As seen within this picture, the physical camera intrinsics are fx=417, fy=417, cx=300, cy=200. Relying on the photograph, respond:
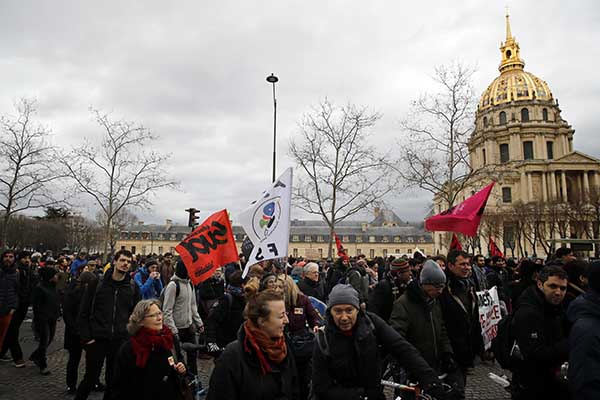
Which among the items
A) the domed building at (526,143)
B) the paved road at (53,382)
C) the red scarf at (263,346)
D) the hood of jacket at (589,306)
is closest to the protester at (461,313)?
the hood of jacket at (589,306)

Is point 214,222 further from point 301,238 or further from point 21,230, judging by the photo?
point 301,238

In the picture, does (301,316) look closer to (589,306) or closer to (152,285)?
(589,306)

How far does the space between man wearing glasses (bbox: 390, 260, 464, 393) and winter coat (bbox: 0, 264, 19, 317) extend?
7.01 m

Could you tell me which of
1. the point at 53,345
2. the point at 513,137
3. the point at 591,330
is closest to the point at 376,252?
the point at 513,137

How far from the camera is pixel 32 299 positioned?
830cm

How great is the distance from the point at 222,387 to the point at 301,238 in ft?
312

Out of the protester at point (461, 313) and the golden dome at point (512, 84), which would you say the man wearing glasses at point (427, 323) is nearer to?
the protester at point (461, 313)

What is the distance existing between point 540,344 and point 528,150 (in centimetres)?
9076

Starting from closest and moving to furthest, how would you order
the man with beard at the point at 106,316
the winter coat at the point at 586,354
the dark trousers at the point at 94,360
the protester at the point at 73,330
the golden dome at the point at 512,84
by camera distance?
the winter coat at the point at 586,354, the dark trousers at the point at 94,360, the man with beard at the point at 106,316, the protester at the point at 73,330, the golden dome at the point at 512,84

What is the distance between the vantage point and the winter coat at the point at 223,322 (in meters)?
5.21

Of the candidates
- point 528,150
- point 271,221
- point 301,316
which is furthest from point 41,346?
point 528,150

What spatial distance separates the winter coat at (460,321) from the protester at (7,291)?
7.42 metres

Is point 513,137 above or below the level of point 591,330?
above

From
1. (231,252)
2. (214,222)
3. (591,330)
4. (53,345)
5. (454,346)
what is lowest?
(53,345)
